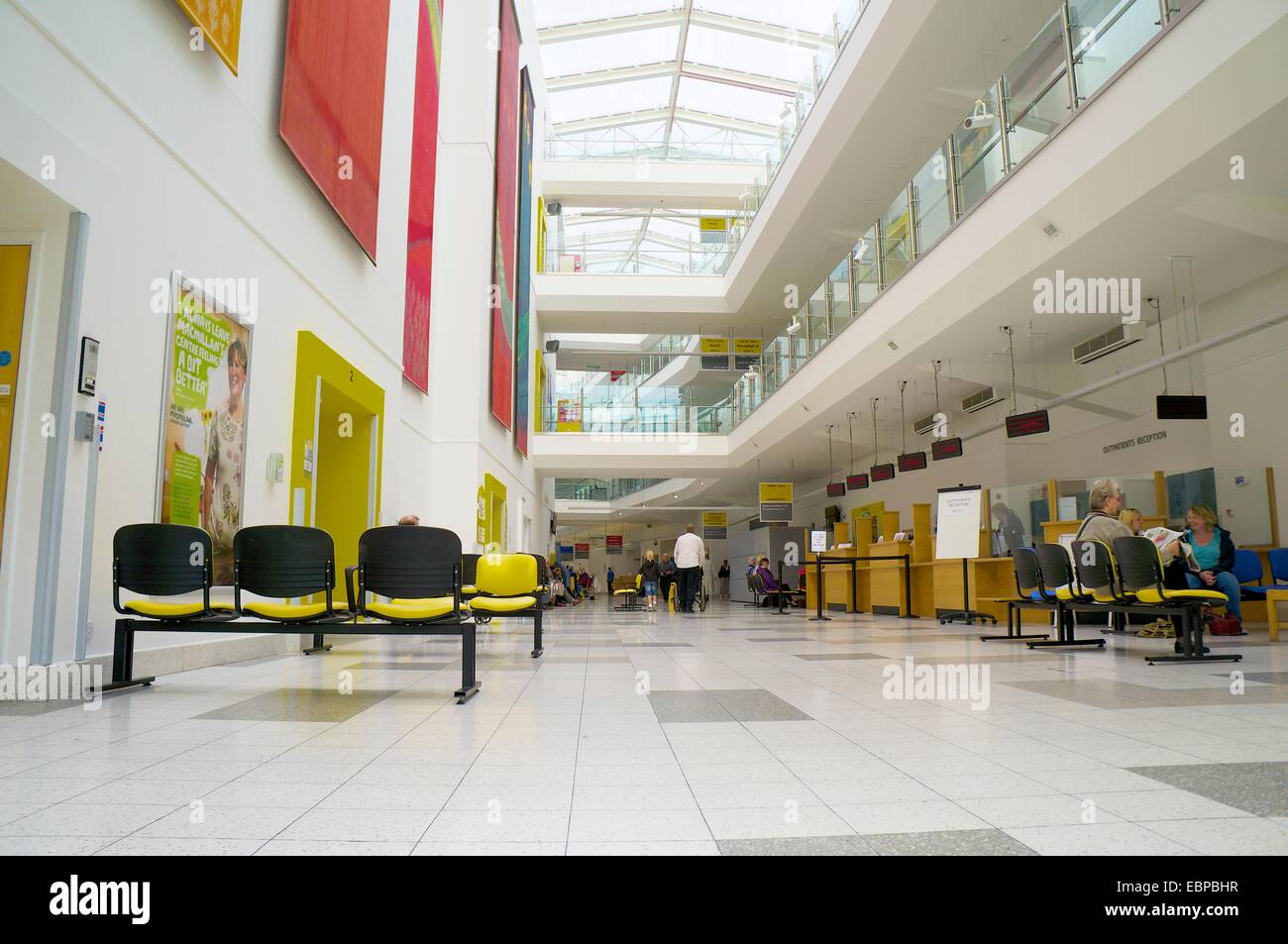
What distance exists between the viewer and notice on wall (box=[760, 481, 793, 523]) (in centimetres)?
1877

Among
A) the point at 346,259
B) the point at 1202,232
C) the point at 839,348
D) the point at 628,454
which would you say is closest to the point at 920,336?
the point at 839,348

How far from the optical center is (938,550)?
10375mm

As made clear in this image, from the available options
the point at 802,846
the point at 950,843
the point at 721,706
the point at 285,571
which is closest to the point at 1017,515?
the point at 721,706

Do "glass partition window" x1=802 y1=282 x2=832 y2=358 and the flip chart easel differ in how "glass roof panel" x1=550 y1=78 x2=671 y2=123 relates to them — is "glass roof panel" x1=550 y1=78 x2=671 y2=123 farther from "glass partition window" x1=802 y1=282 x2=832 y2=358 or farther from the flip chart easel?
the flip chart easel

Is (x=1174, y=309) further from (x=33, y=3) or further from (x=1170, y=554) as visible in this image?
(x=33, y=3)

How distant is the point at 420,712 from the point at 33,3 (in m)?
3.41

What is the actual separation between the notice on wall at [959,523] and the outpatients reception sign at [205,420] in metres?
8.08

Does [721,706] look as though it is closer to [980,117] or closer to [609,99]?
[980,117]

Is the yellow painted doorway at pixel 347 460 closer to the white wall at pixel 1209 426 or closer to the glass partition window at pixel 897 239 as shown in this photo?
the glass partition window at pixel 897 239

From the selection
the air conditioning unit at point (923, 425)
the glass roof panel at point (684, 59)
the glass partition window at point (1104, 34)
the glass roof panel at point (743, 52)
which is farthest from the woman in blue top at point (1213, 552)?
the glass roof panel at point (743, 52)

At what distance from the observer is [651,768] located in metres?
2.47

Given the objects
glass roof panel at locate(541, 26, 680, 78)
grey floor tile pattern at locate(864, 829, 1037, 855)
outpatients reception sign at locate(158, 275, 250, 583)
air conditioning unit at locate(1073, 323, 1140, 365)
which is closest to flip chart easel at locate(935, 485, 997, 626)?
air conditioning unit at locate(1073, 323, 1140, 365)

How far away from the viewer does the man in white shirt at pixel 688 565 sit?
14656 mm

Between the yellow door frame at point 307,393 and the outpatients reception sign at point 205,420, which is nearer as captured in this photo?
the outpatients reception sign at point 205,420
